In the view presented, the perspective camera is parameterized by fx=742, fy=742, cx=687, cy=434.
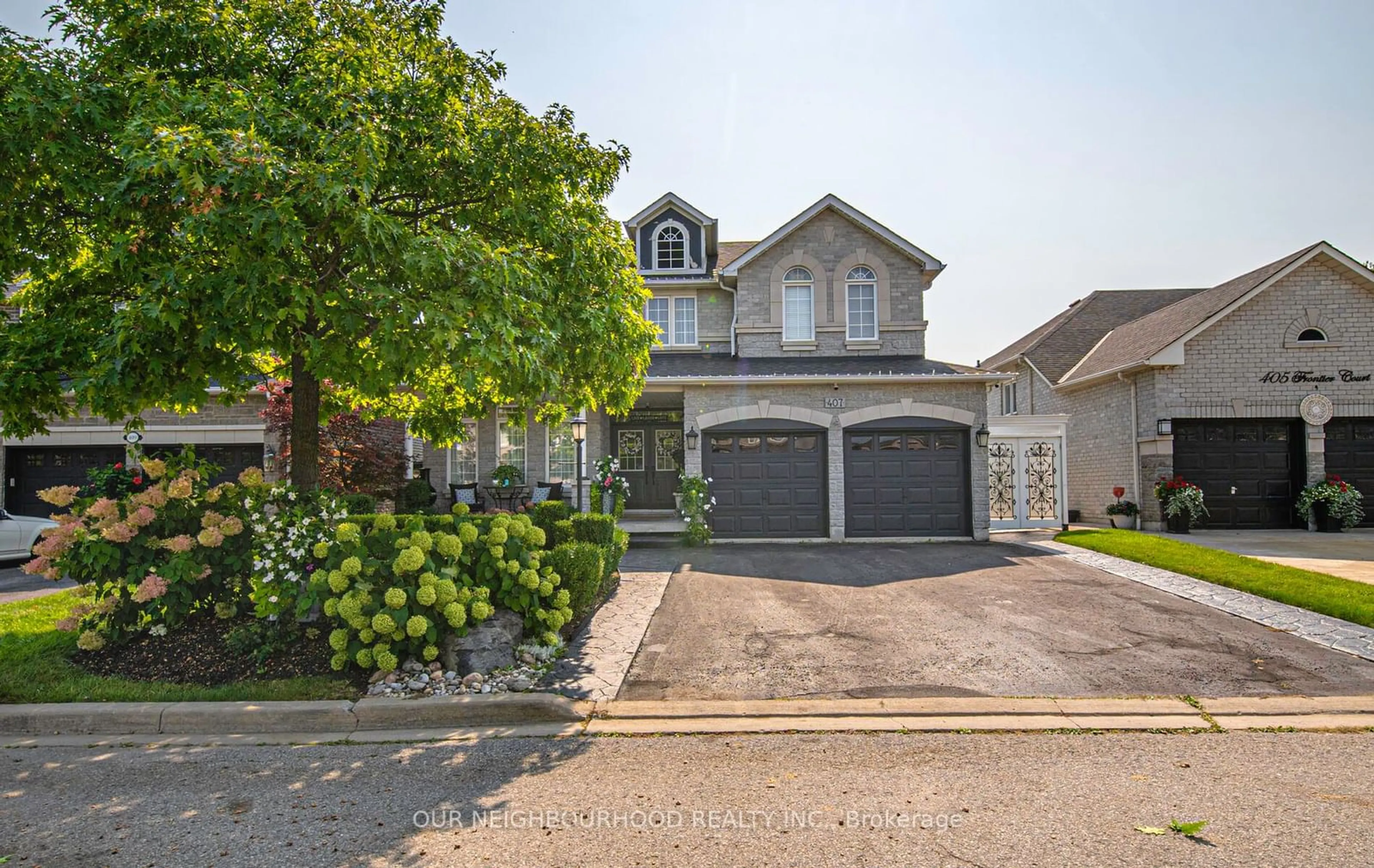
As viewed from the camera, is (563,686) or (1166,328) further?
(1166,328)

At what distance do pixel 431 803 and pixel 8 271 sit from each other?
6161 mm

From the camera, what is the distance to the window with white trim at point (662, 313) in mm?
18062

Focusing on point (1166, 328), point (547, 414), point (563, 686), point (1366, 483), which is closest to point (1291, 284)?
point (1166, 328)

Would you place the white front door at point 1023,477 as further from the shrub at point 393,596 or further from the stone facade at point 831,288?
the shrub at point 393,596

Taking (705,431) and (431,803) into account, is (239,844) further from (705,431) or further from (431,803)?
(705,431)

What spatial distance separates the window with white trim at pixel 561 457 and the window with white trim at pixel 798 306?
546 centimetres

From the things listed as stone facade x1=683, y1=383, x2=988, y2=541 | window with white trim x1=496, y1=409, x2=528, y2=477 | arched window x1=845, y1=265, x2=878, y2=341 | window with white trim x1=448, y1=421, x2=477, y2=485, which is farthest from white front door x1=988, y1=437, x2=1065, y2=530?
window with white trim x1=448, y1=421, x2=477, y2=485

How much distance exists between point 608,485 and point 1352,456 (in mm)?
17020

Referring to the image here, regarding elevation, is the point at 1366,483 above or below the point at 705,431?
below

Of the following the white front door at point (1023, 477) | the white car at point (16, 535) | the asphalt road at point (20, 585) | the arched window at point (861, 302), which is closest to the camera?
the asphalt road at point (20, 585)

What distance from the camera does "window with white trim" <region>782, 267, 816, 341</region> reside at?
1695 centimetres

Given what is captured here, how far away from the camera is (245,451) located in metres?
17.3

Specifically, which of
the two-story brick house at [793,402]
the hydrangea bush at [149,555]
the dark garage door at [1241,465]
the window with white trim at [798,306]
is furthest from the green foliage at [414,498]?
the dark garage door at [1241,465]

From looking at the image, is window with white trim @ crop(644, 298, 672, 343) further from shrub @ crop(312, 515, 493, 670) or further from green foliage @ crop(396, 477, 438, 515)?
shrub @ crop(312, 515, 493, 670)
